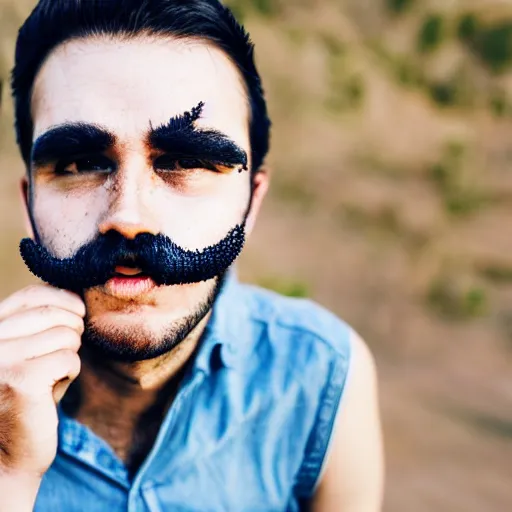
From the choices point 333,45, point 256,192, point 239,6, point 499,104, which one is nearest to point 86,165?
point 256,192

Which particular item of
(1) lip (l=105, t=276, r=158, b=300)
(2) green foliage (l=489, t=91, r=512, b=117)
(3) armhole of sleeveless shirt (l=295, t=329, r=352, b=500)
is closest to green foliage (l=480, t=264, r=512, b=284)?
(2) green foliage (l=489, t=91, r=512, b=117)

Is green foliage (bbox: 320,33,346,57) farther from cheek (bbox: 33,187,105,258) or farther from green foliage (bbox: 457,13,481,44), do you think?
cheek (bbox: 33,187,105,258)

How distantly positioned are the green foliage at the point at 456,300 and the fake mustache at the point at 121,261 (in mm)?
4265

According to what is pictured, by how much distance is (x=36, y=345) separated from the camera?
38.3 inches

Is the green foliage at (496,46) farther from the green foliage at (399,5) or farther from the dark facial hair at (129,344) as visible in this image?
the dark facial hair at (129,344)

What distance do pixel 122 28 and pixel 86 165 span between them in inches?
9.8

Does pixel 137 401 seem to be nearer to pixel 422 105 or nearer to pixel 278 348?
pixel 278 348

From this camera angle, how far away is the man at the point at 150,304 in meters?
0.98

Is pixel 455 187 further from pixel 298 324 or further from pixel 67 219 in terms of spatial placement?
pixel 67 219

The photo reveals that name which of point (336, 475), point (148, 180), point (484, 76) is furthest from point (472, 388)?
point (484, 76)

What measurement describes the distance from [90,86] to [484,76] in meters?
7.15

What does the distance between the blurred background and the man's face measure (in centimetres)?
255

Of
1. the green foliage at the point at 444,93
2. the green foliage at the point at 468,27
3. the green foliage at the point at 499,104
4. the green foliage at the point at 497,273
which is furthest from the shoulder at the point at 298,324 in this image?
the green foliage at the point at 468,27

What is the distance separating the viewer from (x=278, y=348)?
52.6 inches
